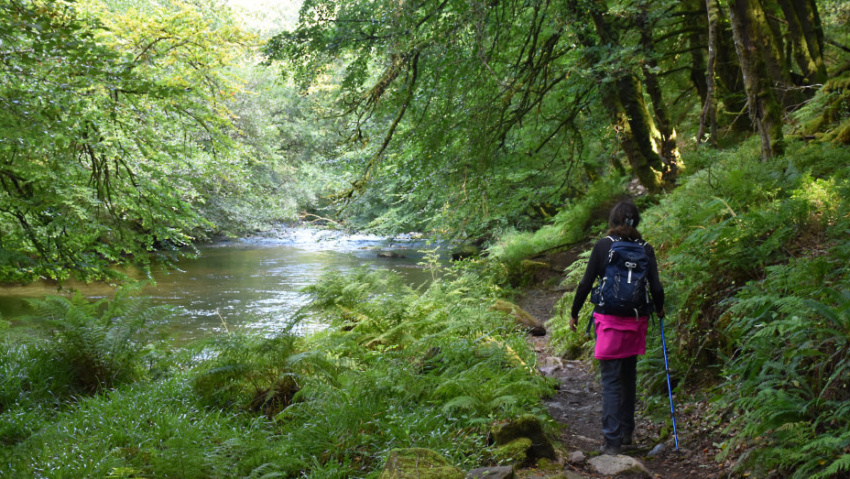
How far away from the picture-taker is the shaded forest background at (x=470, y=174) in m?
3.56

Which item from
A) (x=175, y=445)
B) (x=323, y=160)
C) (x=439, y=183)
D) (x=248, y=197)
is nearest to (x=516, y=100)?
(x=439, y=183)

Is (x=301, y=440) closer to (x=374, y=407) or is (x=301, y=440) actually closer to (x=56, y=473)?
(x=374, y=407)

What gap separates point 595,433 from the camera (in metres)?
4.48

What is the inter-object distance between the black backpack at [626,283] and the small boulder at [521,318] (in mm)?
4344

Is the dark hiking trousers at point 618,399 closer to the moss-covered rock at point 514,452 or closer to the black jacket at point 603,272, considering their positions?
the black jacket at point 603,272

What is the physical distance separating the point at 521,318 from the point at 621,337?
457 centimetres

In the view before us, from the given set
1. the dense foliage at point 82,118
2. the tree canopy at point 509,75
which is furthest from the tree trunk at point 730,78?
the dense foliage at point 82,118

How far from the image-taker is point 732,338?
4.08m

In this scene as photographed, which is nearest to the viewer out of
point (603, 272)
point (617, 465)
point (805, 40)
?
point (617, 465)

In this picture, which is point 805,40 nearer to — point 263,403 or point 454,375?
point 454,375

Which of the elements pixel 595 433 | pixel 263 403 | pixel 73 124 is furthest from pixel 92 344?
pixel 595 433

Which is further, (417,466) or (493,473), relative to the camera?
(493,473)

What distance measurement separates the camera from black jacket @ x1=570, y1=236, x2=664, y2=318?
13.6ft

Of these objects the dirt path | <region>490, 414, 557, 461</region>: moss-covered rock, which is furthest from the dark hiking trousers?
<region>490, 414, 557, 461</region>: moss-covered rock
